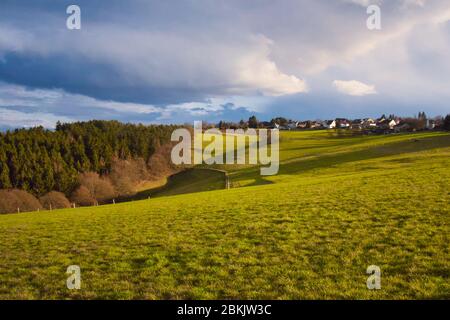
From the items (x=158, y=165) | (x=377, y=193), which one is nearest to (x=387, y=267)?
(x=377, y=193)

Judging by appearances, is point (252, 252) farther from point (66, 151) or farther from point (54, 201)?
point (66, 151)

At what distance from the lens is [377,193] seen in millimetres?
27078

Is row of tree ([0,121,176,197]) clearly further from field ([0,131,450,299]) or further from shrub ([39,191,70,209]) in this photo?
field ([0,131,450,299])

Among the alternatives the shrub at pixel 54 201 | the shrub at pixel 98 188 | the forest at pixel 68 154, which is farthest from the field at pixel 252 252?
the forest at pixel 68 154

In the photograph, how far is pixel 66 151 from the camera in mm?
108375

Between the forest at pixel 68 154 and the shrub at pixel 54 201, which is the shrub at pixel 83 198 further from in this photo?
the shrub at pixel 54 201

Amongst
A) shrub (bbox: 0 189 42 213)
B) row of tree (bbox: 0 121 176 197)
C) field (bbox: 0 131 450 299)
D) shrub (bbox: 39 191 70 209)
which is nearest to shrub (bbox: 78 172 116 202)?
row of tree (bbox: 0 121 176 197)

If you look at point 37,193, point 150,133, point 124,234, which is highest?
point 150,133

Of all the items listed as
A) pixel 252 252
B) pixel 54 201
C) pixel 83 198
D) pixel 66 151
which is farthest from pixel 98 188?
pixel 252 252

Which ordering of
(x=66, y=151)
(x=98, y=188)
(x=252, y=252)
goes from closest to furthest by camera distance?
(x=252, y=252) → (x=98, y=188) → (x=66, y=151)

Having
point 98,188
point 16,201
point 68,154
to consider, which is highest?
point 68,154
